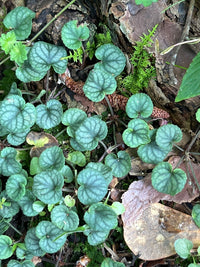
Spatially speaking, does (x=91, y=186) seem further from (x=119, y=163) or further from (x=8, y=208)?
(x=8, y=208)

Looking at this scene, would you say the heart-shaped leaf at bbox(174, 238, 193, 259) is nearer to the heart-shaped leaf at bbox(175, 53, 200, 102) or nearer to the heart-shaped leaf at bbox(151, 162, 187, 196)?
the heart-shaped leaf at bbox(151, 162, 187, 196)

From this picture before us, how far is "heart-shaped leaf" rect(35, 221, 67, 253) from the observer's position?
1841mm

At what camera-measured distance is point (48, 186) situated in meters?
1.84

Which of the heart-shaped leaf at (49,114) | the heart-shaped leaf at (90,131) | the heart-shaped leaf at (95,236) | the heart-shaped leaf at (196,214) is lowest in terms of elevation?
the heart-shaped leaf at (196,214)

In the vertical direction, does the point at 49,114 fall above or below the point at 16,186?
above

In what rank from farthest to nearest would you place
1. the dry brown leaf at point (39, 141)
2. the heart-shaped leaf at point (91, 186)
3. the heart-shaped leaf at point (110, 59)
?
the dry brown leaf at point (39, 141) → the heart-shaped leaf at point (110, 59) → the heart-shaped leaf at point (91, 186)

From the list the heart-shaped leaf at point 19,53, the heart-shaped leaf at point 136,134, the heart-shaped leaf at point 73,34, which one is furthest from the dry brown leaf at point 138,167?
the heart-shaped leaf at point 19,53

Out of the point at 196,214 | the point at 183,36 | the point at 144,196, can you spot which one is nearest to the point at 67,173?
the point at 144,196

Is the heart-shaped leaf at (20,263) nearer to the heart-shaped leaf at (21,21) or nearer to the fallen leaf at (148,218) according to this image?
the fallen leaf at (148,218)

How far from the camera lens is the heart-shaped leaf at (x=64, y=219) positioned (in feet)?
6.04

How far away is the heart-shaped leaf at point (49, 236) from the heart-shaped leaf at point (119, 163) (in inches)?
21.0

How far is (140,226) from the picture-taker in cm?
199

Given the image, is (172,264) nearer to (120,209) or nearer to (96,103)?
(120,209)

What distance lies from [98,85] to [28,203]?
92cm
